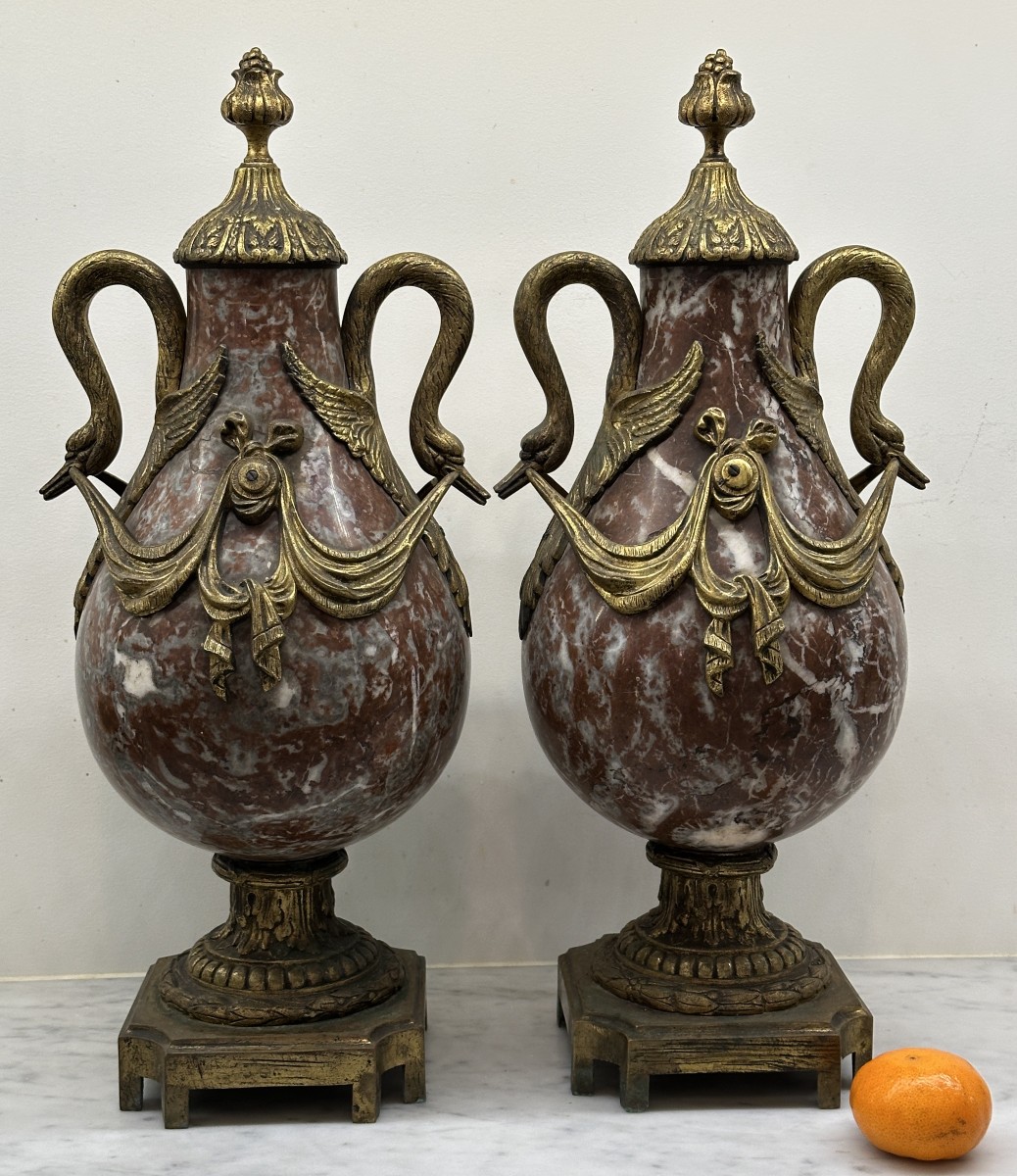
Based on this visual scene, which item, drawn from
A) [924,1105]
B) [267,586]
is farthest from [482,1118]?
[267,586]

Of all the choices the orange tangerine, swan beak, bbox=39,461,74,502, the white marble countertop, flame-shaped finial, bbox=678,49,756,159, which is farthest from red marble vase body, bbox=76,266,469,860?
the orange tangerine

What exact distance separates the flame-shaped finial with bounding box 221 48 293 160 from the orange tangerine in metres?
1.08

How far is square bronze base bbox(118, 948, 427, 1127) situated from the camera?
1.75m

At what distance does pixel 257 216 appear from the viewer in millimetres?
1725

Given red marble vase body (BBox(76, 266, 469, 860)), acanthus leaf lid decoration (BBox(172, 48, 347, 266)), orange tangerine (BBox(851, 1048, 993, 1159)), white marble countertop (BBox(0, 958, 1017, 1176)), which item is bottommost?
white marble countertop (BBox(0, 958, 1017, 1176))

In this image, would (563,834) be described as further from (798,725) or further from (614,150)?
(614,150)

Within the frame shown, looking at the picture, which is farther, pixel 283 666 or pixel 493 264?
pixel 493 264

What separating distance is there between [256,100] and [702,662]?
0.70 meters

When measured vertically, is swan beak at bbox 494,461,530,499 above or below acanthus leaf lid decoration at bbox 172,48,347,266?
Result: below

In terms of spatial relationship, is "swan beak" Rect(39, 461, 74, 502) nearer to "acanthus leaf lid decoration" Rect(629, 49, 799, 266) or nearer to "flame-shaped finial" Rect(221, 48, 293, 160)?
"flame-shaped finial" Rect(221, 48, 293, 160)

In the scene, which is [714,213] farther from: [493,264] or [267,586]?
[267,586]

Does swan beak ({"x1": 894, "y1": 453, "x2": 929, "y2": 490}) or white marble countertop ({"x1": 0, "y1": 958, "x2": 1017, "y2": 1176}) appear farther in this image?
swan beak ({"x1": 894, "y1": 453, "x2": 929, "y2": 490})

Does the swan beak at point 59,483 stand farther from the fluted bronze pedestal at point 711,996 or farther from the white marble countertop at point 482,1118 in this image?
the fluted bronze pedestal at point 711,996

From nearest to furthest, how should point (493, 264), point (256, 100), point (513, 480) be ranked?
point (256, 100)
point (513, 480)
point (493, 264)
